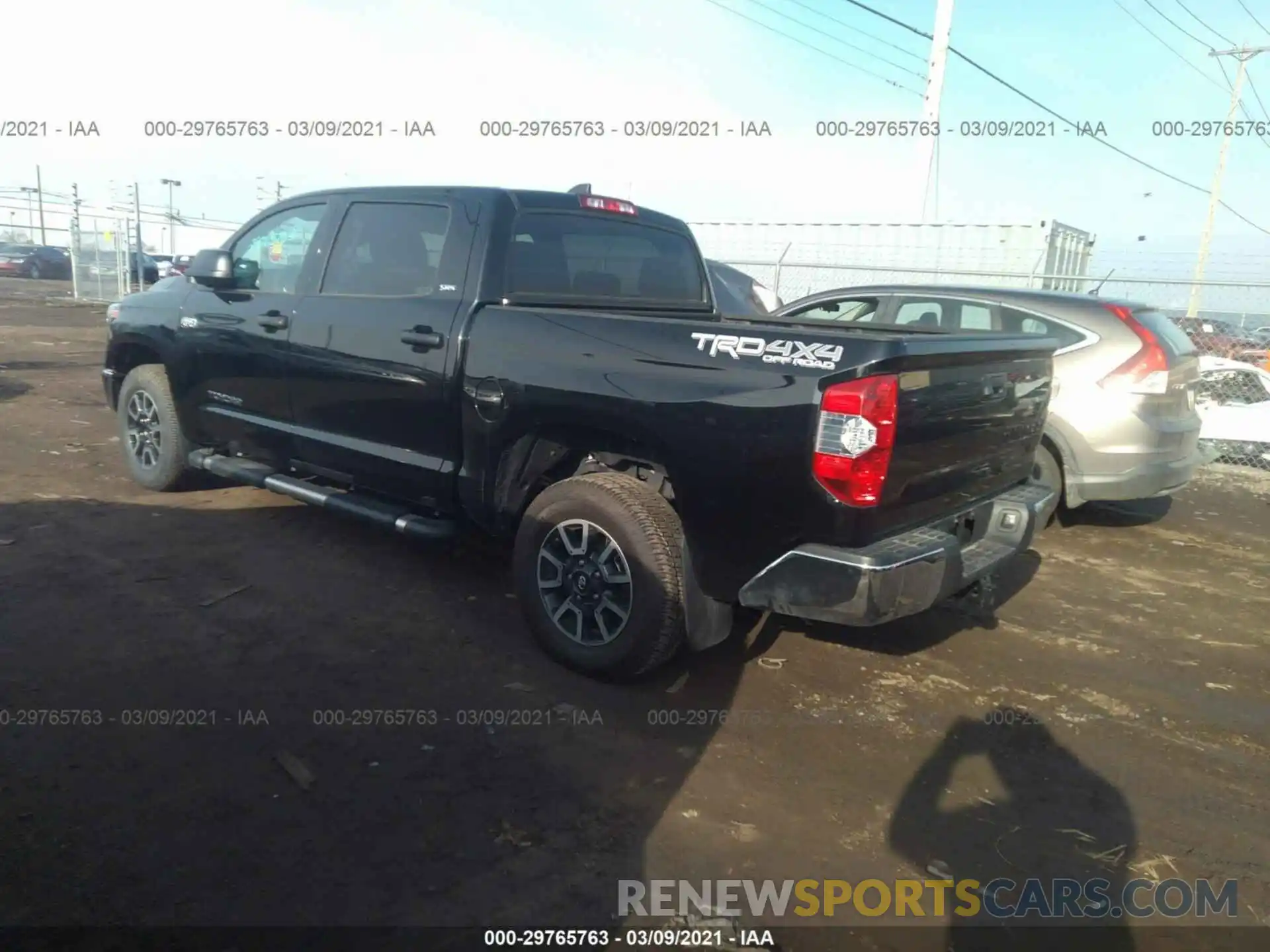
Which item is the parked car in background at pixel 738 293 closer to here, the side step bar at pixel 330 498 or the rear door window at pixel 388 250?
the rear door window at pixel 388 250

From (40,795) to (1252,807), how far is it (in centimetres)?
407

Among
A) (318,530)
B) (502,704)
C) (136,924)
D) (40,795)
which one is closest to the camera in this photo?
(136,924)

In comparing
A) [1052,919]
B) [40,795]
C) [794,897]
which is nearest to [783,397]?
[794,897]

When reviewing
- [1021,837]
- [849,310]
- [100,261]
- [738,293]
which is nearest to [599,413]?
[1021,837]

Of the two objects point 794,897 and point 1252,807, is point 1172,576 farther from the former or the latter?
point 794,897

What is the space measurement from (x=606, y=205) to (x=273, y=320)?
1896 millimetres

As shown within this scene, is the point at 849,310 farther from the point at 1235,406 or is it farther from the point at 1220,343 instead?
the point at 1220,343

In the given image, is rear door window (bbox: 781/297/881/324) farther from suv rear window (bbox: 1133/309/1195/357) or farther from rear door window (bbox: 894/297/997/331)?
suv rear window (bbox: 1133/309/1195/357)

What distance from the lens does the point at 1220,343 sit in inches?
482

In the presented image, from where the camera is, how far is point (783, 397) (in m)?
3.12

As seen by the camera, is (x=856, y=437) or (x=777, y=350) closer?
(x=856, y=437)

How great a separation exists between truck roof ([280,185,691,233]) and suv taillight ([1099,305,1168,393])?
3.09 m

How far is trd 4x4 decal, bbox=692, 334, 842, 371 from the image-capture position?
3.04 m

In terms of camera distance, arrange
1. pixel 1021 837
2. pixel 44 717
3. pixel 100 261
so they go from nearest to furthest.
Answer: pixel 1021 837
pixel 44 717
pixel 100 261
